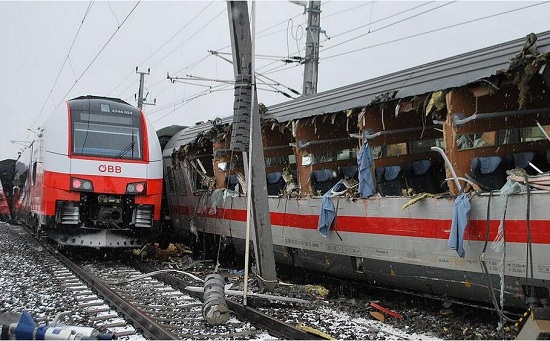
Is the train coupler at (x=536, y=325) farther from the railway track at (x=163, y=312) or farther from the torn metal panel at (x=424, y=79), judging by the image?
the torn metal panel at (x=424, y=79)

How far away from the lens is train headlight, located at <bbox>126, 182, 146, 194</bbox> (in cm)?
1123

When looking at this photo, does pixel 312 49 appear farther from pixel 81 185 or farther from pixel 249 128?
pixel 249 128

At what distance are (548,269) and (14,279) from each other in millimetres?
8298

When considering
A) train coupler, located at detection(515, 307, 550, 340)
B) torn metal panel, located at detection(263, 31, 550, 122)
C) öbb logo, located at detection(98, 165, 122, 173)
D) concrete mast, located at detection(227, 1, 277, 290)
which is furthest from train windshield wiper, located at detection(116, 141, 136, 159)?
train coupler, located at detection(515, 307, 550, 340)

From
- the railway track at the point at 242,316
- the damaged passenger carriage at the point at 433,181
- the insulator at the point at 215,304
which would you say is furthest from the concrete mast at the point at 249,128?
the insulator at the point at 215,304

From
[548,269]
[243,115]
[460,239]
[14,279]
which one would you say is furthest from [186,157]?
[548,269]

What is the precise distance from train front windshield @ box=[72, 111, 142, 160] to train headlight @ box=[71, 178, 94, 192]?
0.58 meters

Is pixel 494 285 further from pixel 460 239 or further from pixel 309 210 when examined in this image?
pixel 309 210

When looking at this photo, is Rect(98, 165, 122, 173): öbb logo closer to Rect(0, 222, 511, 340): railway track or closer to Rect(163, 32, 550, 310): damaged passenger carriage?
Rect(0, 222, 511, 340): railway track

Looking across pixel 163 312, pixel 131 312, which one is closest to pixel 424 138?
pixel 163 312

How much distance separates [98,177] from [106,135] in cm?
103

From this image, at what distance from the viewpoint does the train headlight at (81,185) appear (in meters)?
10.8

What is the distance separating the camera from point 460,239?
550 cm

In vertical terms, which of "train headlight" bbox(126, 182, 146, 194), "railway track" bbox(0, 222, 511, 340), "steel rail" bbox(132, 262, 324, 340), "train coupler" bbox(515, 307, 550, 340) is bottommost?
"railway track" bbox(0, 222, 511, 340)
